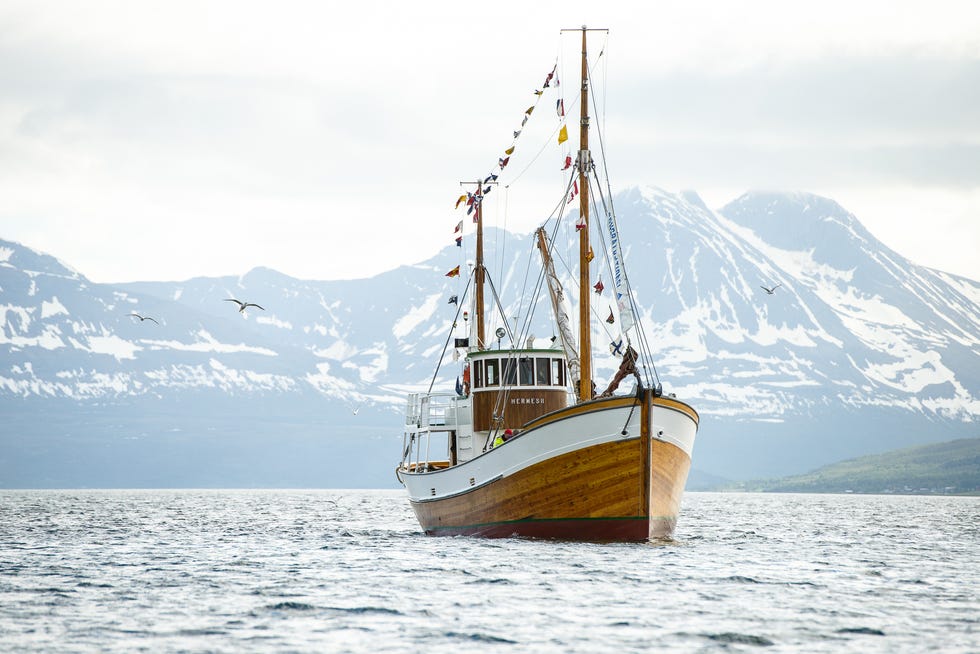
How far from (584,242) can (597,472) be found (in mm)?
10162

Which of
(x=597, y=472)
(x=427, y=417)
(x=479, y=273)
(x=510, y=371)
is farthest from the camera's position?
(x=479, y=273)

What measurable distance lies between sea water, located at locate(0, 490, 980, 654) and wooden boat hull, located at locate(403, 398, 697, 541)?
3.38 ft

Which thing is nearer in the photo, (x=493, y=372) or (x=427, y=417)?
(x=493, y=372)

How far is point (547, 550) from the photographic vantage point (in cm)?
5275

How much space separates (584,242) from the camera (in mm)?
58656

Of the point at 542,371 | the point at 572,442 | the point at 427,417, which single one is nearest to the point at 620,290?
the point at 572,442

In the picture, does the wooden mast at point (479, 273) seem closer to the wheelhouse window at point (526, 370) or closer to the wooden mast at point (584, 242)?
the wheelhouse window at point (526, 370)

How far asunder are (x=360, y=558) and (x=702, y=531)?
3388 centimetres

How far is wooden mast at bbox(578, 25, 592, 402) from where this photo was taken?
58094 millimetres

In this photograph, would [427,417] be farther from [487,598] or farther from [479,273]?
[487,598]

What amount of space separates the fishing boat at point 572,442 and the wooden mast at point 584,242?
0.20 ft

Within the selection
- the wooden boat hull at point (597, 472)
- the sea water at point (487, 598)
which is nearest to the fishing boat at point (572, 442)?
the wooden boat hull at point (597, 472)

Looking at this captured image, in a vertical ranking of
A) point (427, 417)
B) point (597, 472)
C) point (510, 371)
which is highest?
point (510, 371)

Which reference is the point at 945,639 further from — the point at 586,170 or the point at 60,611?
the point at 586,170
